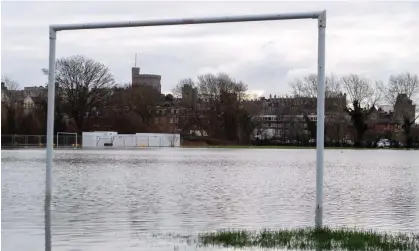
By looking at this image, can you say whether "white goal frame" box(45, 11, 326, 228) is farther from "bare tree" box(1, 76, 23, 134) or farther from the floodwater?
"bare tree" box(1, 76, 23, 134)

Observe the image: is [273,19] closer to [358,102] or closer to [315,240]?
[315,240]

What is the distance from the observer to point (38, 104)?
119 metres

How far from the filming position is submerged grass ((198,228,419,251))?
499 inches

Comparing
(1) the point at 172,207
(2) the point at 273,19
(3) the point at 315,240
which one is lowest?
(1) the point at 172,207

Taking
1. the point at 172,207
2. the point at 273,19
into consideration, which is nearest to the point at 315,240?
the point at 273,19

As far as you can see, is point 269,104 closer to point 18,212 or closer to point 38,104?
point 38,104

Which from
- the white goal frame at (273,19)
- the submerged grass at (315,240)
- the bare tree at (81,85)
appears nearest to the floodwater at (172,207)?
the submerged grass at (315,240)

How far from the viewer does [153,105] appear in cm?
13262

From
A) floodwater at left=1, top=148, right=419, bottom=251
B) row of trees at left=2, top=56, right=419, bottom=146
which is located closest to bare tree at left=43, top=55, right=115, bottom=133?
→ row of trees at left=2, top=56, right=419, bottom=146

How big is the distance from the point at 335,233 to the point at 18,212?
8854 mm

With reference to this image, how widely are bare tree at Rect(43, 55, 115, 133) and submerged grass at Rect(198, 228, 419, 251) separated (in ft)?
325

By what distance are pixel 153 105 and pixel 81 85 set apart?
23.1 metres

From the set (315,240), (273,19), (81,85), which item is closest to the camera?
(315,240)

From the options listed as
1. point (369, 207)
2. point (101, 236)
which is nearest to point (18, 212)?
point (101, 236)
